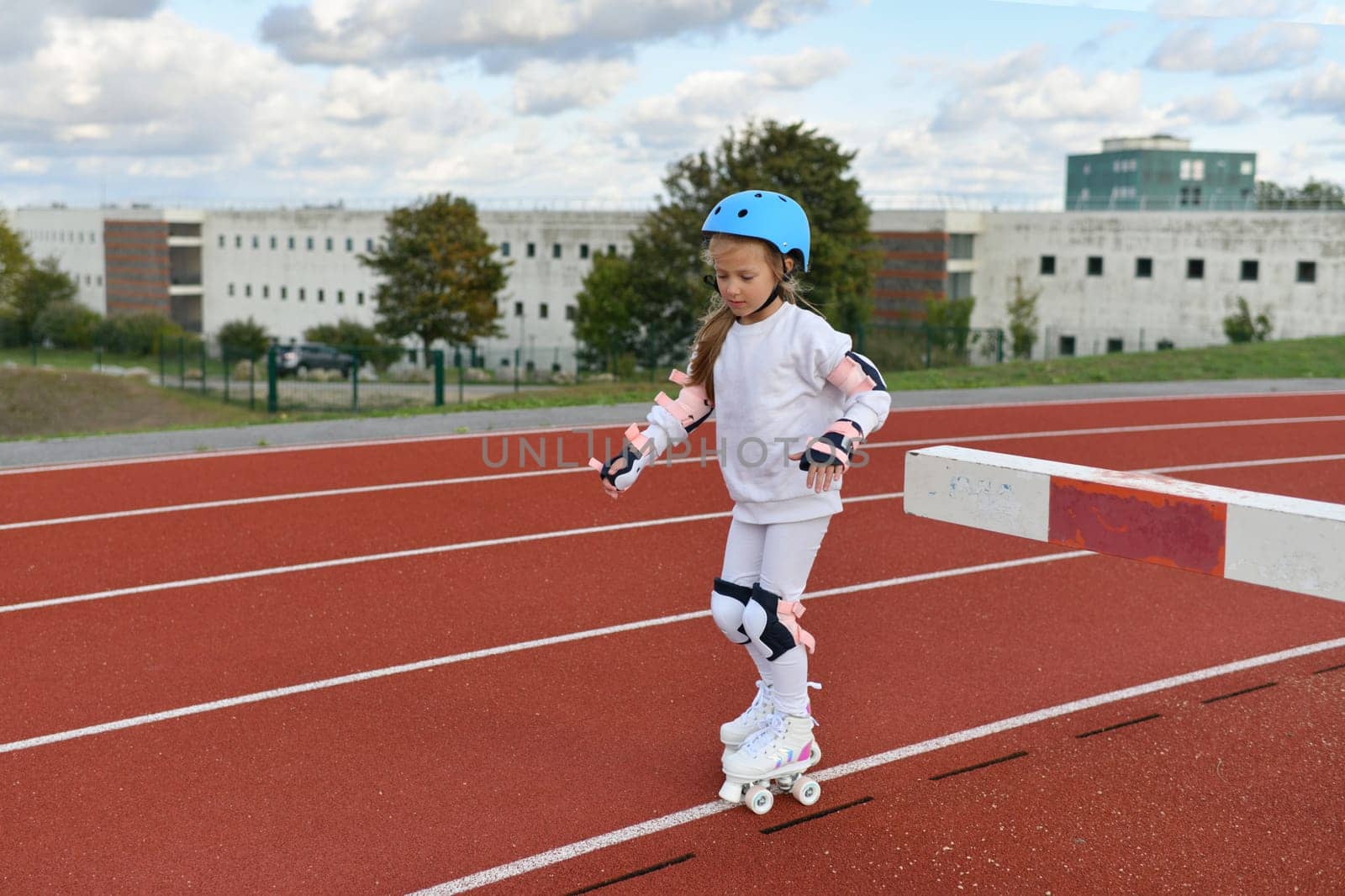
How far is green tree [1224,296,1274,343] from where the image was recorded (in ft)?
155

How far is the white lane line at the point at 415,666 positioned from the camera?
5410 millimetres

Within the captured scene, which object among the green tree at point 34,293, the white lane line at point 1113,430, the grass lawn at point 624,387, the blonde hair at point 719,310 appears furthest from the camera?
the green tree at point 34,293

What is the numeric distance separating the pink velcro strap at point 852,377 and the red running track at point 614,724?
1.57m

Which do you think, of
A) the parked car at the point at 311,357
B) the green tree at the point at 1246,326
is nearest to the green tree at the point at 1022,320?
the green tree at the point at 1246,326

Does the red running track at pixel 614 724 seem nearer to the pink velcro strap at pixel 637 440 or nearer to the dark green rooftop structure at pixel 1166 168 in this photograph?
the pink velcro strap at pixel 637 440

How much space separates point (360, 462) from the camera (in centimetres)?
1241

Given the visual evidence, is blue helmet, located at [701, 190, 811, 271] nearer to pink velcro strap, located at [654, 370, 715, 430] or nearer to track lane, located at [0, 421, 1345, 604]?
pink velcro strap, located at [654, 370, 715, 430]

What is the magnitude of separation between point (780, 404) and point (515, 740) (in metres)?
1.93

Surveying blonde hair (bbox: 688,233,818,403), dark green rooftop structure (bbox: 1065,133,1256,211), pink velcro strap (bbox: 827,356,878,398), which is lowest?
pink velcro strap (bbox: 827,356,878,398)

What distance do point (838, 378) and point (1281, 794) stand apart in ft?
7.81

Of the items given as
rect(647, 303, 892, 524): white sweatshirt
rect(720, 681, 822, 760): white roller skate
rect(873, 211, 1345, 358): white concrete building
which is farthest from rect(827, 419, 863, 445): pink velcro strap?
rect(873, 211, 1345, 358): white concrete building

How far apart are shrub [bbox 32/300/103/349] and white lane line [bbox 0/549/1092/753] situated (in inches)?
2831

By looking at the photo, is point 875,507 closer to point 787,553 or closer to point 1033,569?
point 1033,569

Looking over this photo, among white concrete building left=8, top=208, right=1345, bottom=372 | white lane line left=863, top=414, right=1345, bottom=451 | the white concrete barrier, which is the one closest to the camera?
the white concrete barrier
